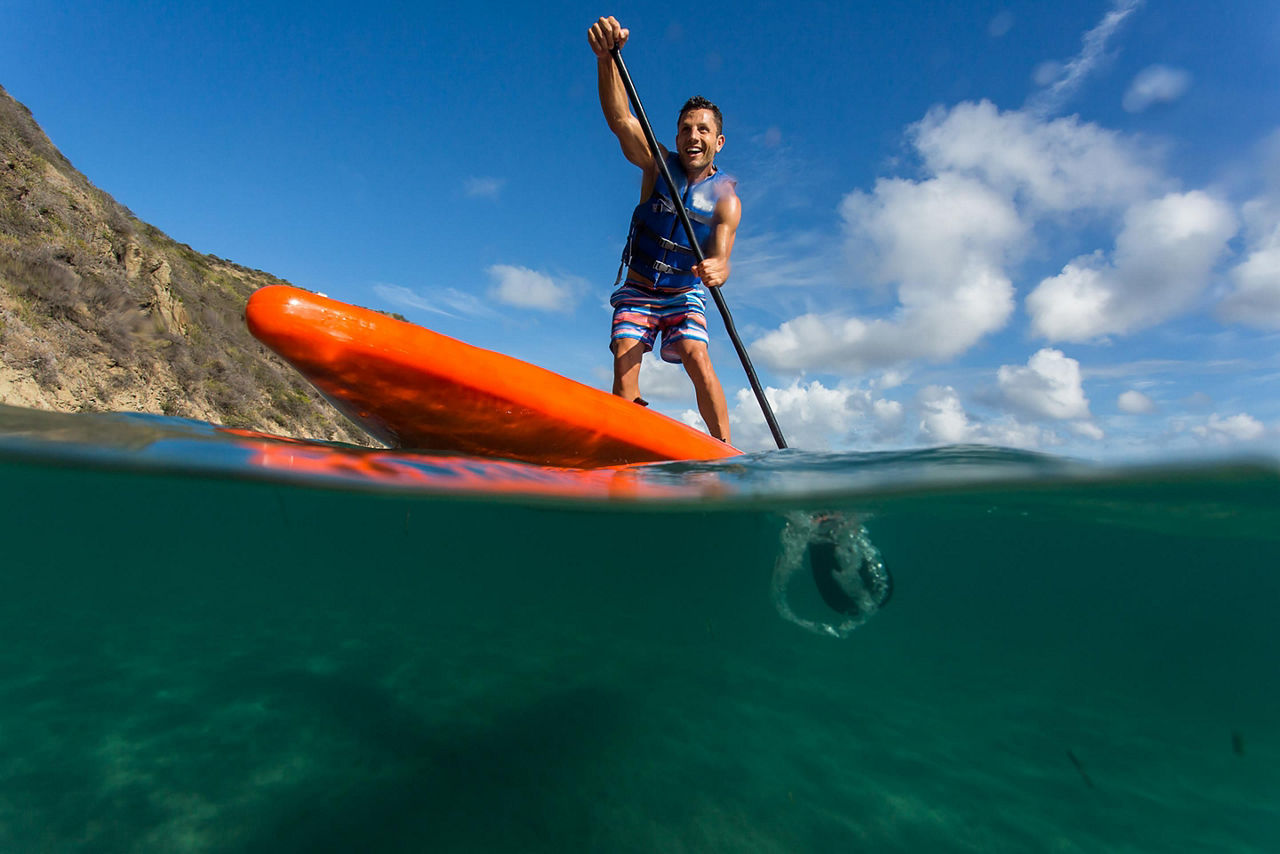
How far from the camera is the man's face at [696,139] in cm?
506

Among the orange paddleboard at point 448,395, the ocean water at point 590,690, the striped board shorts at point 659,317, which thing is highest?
the striped board shorts at point 659,317

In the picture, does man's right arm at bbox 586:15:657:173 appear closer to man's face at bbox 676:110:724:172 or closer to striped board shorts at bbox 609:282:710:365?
man's face at bbox 676:110:724:172

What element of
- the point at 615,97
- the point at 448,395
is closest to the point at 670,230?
the point at 615,97

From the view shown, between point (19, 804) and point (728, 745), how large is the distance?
5239mm

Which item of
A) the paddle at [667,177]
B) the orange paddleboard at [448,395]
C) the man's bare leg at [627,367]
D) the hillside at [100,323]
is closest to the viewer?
the orange paddleboard at [448,395]

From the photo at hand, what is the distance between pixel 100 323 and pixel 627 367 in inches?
498

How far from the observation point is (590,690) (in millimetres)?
7438

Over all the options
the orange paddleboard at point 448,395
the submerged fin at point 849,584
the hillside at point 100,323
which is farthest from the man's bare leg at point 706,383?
the hillside at point 100,323

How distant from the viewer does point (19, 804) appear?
4.36 metres

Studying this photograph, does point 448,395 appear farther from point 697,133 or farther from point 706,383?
point 697,133

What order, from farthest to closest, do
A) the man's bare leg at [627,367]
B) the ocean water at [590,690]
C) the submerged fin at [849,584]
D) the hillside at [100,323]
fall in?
the hillside at [100,323] → the submerged fin at [849,584] → the man's bare leg at [627,367] → the ocean water at [590,690]

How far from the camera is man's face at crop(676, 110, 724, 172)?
16.6ft

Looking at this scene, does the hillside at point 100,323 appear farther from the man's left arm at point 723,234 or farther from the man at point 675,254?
the man's left arm at point 723,234

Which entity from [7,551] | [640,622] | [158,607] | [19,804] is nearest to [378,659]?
[19,804]
